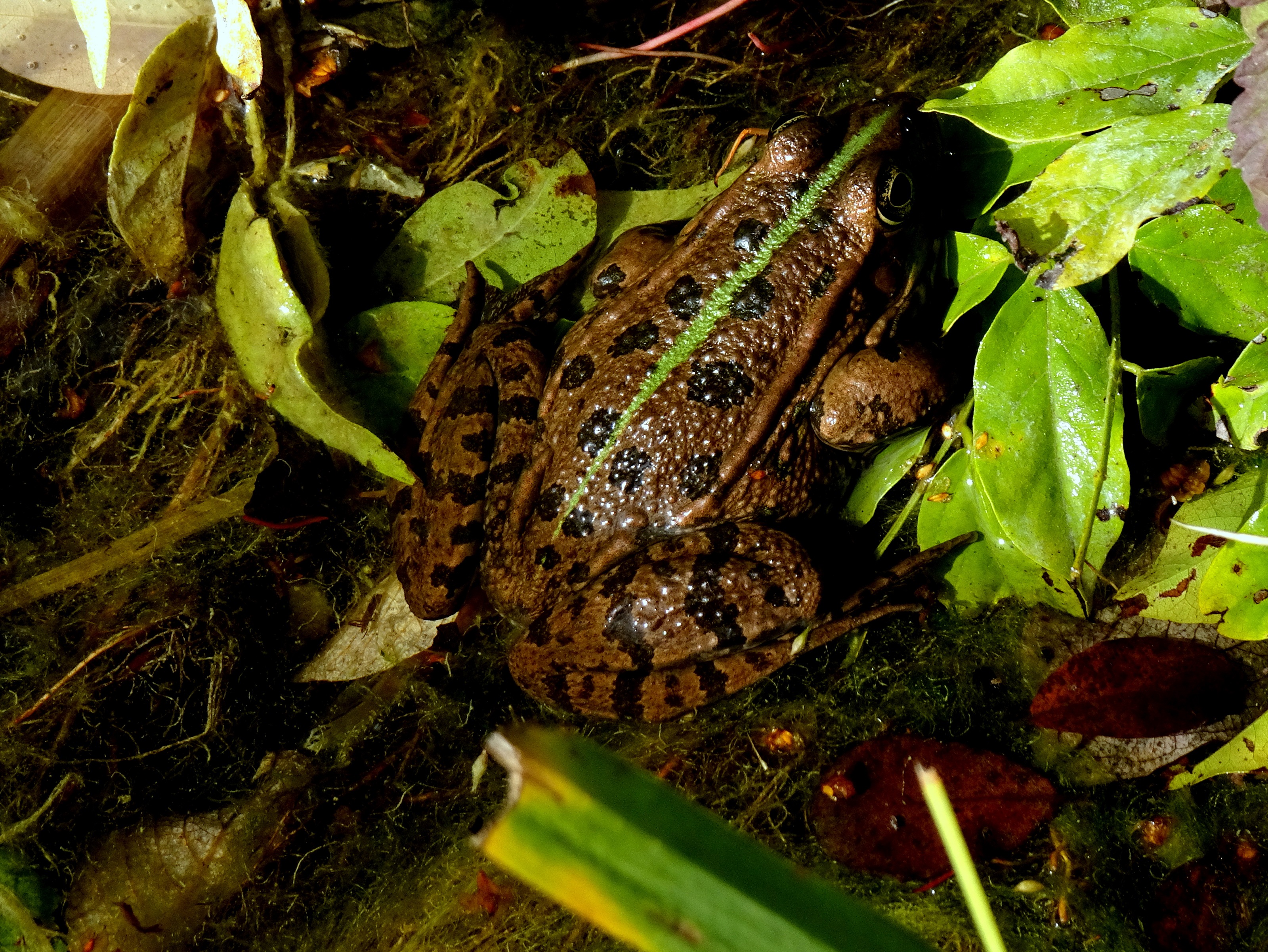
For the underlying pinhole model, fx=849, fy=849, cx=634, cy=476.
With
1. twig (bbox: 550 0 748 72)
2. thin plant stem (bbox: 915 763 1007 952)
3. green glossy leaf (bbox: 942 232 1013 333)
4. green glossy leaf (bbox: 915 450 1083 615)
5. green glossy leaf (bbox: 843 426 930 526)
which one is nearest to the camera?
thin plant stem (bbox: 915 763 1007 952)

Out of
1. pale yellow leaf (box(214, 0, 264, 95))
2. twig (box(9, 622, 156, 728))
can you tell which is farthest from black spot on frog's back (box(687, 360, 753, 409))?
twig (box(9, 622, 156, 728))

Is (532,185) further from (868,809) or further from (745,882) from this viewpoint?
(745,882)

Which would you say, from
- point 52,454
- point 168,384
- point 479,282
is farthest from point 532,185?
point 52,454

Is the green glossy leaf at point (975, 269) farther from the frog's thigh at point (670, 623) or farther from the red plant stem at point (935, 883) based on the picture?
the red plant stem at point (935, 883)

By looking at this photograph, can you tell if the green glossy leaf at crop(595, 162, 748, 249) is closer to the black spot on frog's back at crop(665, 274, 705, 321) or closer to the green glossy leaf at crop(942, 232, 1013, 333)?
the black spot on frog's back at crop(665, 274, 705, 321)

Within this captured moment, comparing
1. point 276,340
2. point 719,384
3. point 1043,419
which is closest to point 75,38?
point 276,340

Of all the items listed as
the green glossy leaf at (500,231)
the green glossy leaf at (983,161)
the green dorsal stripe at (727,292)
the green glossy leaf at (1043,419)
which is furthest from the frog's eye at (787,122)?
the green glossy leaf at (1043,419)
